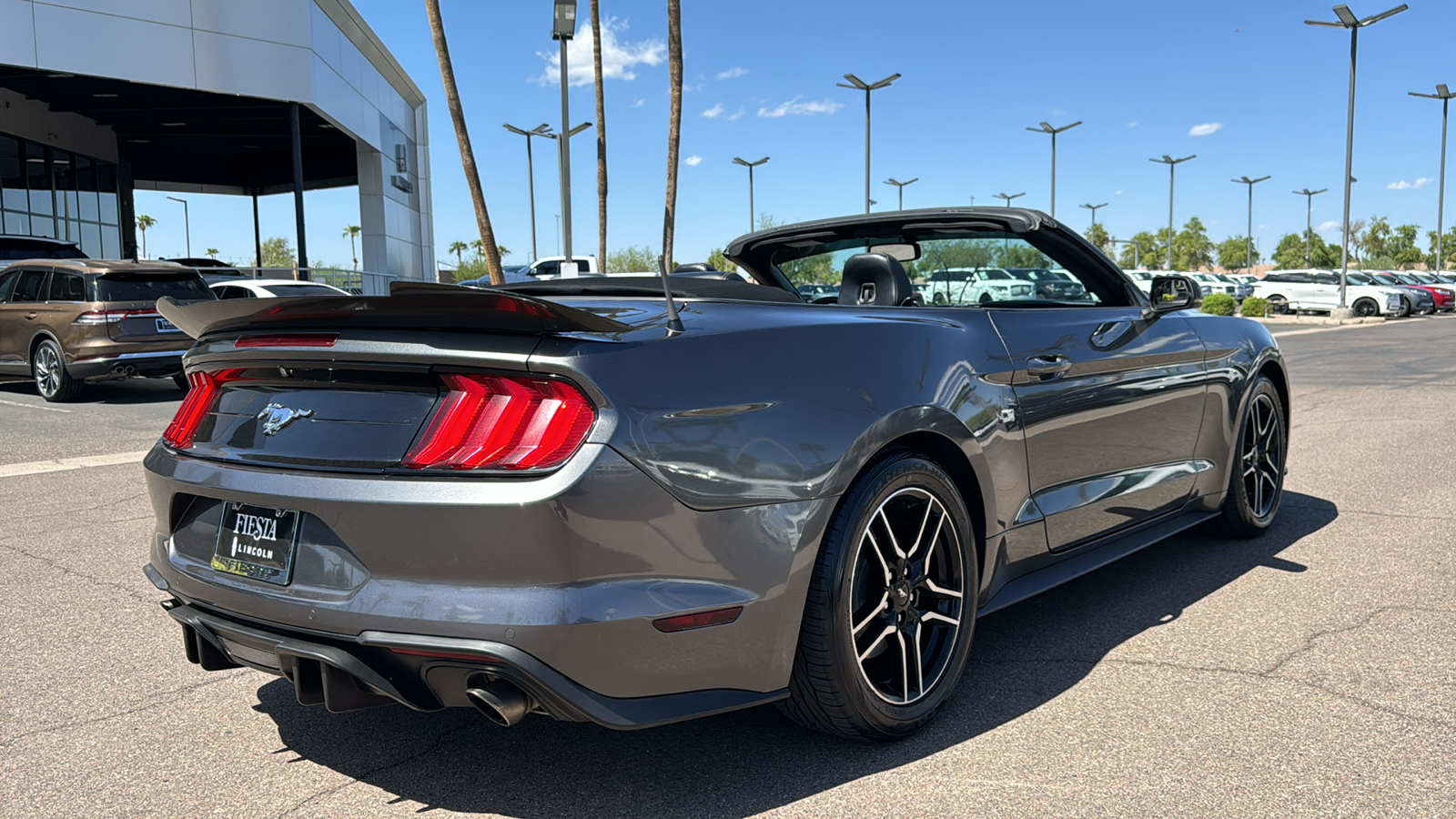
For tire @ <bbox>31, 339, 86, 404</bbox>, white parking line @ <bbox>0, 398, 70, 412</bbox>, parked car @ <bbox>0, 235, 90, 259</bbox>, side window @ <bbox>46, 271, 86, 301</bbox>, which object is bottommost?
white parking line @ <bbox>0, 398, 70, 412</bbox>

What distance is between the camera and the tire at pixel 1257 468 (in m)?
4.84

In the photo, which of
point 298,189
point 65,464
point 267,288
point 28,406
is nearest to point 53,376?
point 28,406

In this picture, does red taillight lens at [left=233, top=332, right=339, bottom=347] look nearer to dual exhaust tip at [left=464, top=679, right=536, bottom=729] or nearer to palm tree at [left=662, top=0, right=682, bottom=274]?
dual exhaust tip at [left=464, top=679, right=536, bottom=729]

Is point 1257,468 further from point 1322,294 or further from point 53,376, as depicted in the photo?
point 1322,294

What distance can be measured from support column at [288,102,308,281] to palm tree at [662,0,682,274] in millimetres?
8095

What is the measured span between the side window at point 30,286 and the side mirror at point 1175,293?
12.6m

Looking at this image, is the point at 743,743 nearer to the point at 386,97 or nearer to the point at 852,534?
the point at 852,534

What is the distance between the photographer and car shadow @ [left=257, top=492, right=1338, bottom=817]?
2.61m

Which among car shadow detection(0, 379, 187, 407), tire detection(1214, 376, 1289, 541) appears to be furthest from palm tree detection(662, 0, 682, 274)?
tire detection(1214, 376, 1289, 541)

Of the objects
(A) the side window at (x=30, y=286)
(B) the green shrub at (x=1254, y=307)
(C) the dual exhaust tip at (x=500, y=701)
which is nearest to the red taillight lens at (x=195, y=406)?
(C) the dual exhaust tip at (x=500, y=701)

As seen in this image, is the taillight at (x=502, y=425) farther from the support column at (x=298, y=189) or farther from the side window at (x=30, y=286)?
the support column at (x=298, y=189)

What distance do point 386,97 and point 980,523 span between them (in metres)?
35.1

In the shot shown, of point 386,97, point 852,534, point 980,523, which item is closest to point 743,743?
point 852,534

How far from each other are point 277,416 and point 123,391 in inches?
505
